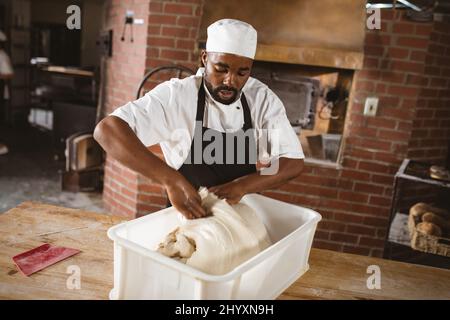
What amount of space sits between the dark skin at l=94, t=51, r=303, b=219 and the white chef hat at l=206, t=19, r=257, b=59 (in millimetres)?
29

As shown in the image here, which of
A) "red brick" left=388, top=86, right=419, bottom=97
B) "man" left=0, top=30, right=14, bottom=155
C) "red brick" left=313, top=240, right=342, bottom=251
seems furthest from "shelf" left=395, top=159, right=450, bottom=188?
"man" left=0, top=30, right=14, bottom=155

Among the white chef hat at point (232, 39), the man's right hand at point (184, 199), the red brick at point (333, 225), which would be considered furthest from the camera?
the red brick at point (333, 225)

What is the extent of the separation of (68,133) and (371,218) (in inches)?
143

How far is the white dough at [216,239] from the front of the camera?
1.09 m

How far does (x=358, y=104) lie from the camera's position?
275cm

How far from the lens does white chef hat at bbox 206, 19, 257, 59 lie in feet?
4.73

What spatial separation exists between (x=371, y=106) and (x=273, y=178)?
155cm

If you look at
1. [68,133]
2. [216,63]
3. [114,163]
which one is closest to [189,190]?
[216,63]

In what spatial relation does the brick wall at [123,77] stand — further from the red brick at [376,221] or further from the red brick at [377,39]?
the red brick at [376,221]

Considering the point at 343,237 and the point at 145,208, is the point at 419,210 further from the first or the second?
the point at 145,208

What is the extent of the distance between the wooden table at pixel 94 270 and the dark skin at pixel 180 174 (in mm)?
322

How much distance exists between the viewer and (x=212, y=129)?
1.62 metres

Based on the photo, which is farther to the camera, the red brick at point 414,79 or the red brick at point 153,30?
the red brick at point 153,30

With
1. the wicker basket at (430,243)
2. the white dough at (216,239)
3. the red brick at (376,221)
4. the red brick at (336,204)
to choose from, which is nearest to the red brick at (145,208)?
the red brick at (336,204)
